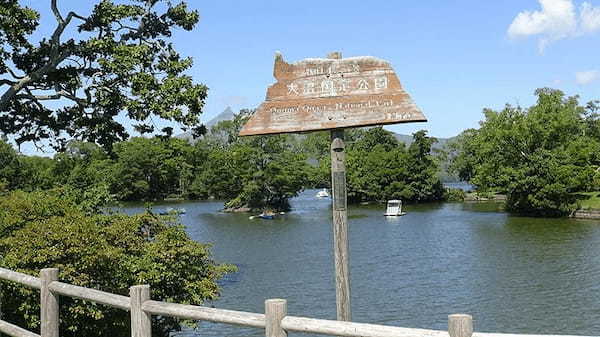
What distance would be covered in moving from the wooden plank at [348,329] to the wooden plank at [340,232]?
1.59m

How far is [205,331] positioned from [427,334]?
43.0 feet

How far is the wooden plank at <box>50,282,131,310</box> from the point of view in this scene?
5.16 metres

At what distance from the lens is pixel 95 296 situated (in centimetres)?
537

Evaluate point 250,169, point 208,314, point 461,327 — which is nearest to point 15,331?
point 208,314

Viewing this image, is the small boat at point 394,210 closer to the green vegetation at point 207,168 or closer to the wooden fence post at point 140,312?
the green vegetation at point 207,168

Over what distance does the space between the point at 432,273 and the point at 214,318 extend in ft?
68.1

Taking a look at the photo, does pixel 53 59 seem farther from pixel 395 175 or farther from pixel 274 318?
pixel 395 175

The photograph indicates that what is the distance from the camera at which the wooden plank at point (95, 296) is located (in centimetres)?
516

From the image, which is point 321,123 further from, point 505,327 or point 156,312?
point 505,327

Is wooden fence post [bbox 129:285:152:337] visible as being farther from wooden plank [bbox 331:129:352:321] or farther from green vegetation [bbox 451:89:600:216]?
green vegetation [bbox 451:89:600:216]

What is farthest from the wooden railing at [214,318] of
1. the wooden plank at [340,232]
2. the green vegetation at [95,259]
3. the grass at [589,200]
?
the grass at [589,200]

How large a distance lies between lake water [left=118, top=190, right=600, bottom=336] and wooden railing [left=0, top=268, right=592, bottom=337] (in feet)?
33.2

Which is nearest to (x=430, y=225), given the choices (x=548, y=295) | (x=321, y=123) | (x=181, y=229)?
(x=548, y=295)

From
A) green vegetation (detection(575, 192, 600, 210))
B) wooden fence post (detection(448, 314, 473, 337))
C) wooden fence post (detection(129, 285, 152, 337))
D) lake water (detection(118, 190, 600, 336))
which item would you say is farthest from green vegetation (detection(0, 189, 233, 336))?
green vegetation (detection(575, 192, 600, 210))
